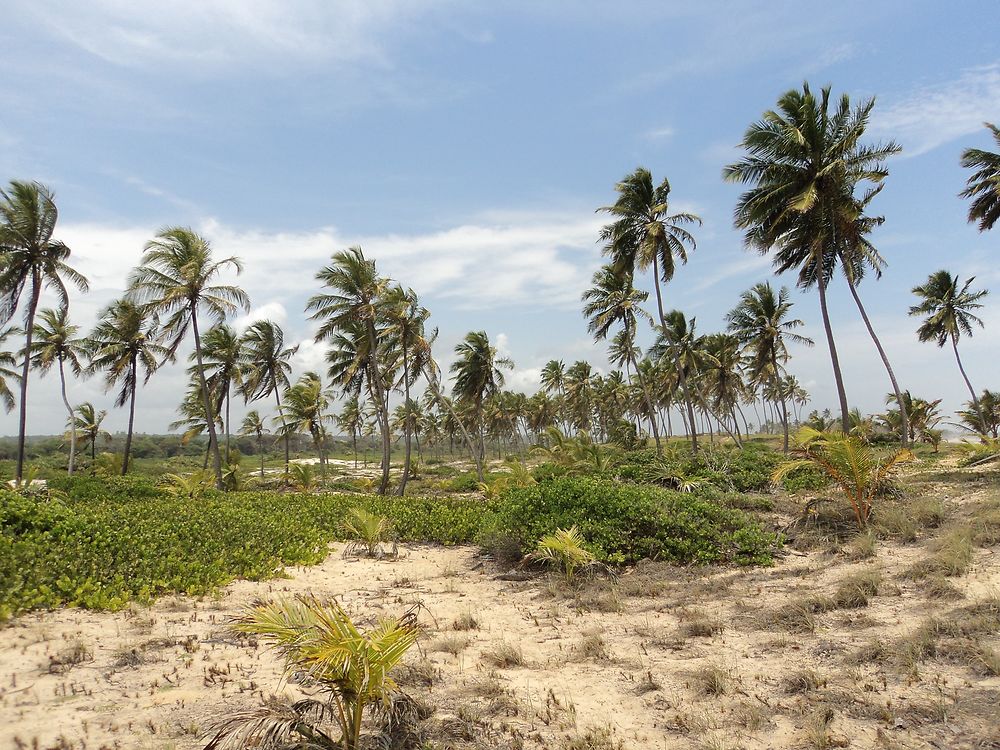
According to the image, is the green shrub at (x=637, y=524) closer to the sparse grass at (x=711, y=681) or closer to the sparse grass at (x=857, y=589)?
the sparse grass at (x=857, y=589)

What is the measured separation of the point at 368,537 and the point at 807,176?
1795 cm

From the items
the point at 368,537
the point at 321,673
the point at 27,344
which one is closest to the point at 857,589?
the point at 321,673

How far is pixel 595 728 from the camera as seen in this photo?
397 cm

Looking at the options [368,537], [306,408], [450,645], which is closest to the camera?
[450,645]

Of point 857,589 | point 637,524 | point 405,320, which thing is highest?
point 405,320

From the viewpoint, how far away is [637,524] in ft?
32.1

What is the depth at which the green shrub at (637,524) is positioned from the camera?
9.10 meters

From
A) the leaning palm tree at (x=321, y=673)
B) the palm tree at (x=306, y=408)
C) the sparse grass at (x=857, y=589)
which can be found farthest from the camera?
the palm tree at (x=306, y=408)

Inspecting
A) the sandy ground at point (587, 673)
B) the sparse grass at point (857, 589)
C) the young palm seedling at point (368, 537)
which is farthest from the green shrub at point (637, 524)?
the young palm seedling at point (368, 537)

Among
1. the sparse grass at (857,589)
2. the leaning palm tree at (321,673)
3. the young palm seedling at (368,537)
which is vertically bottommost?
the young palm seedling at (368,537)

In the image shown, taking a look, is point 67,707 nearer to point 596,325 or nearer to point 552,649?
point 552,649

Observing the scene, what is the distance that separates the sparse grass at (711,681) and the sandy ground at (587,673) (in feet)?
0.05

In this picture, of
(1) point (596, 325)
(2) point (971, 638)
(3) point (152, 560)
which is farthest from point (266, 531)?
(1) point (596, 325)

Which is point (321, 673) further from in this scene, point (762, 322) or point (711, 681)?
point (762, 322)
